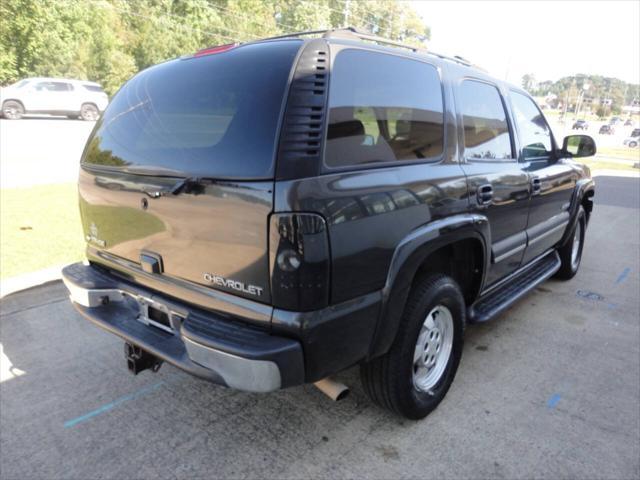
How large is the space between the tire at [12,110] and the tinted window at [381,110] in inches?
892

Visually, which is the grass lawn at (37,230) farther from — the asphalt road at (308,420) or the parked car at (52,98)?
the parked car at (52,98)

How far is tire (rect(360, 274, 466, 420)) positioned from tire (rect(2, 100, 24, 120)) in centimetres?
2291

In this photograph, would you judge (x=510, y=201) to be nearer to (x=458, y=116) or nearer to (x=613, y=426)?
(x=458, y=116)

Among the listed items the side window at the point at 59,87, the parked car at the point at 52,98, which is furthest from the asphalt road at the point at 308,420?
the side window at the point at 59,87

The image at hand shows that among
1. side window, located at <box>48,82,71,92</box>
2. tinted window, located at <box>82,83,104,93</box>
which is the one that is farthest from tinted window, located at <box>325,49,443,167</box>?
tinted window, located at <box>82,83,104,93</box>

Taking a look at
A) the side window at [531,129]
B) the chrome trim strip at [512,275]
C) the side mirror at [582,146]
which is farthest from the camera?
the side mirror at [582,146]

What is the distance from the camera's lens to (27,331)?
145 inches

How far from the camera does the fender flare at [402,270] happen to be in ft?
7.27

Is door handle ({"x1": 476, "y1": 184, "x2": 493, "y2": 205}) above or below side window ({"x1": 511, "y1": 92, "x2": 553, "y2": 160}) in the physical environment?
below

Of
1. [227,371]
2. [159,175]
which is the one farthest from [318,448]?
[159,175]

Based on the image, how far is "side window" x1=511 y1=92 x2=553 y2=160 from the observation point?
385cm

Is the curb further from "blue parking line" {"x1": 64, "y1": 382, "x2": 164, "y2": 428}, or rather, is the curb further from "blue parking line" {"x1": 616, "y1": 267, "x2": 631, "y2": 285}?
"blue parking line" {"x1": 616, "y1": 267, "x2": 631, "y2": 285}

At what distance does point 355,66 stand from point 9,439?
104 inches

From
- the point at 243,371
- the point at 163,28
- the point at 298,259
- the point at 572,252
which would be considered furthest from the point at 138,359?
the point at 163,28
